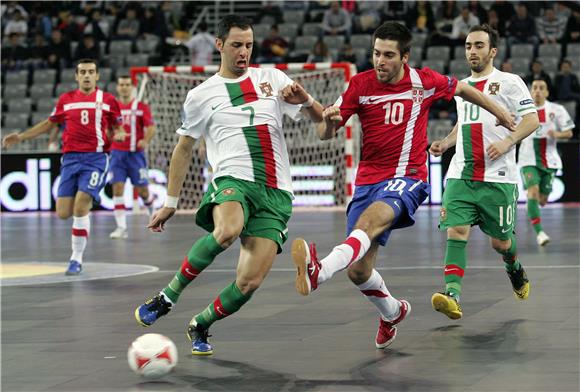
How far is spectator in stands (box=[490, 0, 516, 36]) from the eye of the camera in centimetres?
2331

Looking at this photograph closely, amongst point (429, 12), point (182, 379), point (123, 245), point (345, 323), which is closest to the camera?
point (182, 379)

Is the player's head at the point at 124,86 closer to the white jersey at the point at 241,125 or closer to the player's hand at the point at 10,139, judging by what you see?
the player's hand at the point at 10,139

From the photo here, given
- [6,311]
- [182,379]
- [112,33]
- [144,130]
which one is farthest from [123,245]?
[112,33]

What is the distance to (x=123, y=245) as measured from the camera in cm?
1549

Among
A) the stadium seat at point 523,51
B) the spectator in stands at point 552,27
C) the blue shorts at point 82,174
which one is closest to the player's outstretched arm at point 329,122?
the blue shorts at point 82,174

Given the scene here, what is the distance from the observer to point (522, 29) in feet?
75.8

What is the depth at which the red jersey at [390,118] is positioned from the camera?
7168 mm

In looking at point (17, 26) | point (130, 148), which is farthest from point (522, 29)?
point (17, 26)

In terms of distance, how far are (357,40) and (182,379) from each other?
1837 cm

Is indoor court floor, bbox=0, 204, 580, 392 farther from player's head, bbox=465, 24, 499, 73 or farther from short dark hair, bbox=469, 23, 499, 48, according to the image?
short dark hair, bbox=469, 23, 499, 48

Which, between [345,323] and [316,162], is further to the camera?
[316,162]

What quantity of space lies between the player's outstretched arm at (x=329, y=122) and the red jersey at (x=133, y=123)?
10994mm

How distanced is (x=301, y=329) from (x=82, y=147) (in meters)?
5.24

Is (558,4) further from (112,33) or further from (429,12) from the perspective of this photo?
(112,33)
